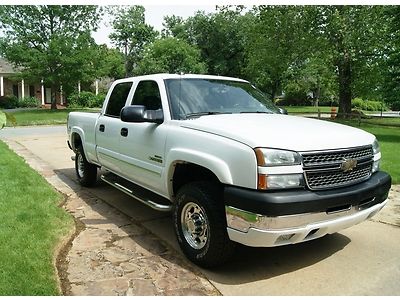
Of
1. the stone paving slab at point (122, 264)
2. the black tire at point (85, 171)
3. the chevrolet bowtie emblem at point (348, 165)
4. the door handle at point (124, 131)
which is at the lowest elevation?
the stone paving slab at point (122, 264)

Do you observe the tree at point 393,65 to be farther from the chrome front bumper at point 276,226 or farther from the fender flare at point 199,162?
the chrome front bumper at point 276,226

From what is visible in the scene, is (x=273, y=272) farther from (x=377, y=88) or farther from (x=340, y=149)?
(x=377, y=88)

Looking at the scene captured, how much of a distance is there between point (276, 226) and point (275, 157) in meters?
0.56

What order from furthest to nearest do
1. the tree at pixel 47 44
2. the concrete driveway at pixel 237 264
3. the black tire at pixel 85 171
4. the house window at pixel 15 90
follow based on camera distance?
the house window at pixel 15 90
the tree at pixel 47 44
the black tire at pixel 85 171
the concrete driveway at pixel 237 264

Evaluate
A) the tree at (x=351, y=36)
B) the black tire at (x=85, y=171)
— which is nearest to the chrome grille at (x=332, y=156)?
the black tire at (x=85, y=171)

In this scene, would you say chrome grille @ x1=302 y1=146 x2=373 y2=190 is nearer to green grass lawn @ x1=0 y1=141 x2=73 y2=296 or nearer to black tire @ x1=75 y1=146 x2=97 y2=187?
green grass lawn @ x1=0 y1=141 x2=73 y2=296

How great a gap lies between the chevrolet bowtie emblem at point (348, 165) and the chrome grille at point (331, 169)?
0.07ft

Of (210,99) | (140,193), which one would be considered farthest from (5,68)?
(210,99)

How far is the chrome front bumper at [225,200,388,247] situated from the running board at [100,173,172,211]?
1.15 meters

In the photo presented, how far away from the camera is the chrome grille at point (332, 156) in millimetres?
3400

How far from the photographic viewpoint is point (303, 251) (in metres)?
4.36

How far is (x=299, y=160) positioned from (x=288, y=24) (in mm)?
24525

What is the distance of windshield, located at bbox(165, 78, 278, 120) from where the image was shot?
4.53 metres

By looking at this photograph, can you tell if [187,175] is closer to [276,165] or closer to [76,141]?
[276,165]
